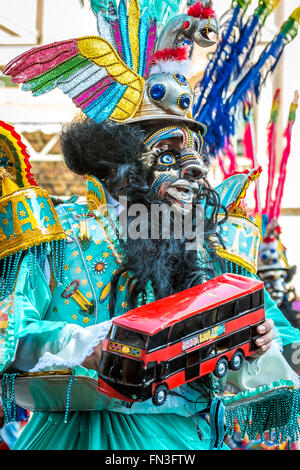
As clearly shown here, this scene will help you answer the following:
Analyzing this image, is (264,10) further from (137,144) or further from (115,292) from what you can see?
(115,292)

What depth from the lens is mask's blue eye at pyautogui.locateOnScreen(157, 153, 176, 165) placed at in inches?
83.4

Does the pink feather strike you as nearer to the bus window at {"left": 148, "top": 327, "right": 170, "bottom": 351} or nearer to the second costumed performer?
the second costumed performer

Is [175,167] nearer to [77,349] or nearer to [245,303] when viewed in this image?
[245,303]

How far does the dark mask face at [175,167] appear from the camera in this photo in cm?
209

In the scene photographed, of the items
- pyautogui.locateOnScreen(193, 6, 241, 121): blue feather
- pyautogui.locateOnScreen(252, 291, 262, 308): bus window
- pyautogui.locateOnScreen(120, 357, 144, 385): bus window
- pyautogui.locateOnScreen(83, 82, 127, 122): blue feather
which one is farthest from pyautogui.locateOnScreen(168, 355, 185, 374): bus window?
pyautogui.locateOnScreen(193, 6, 241, 121): blue feather

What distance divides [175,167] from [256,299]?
1.78 feet

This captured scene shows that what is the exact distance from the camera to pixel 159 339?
157cm

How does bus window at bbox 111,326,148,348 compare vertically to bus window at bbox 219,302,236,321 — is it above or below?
above

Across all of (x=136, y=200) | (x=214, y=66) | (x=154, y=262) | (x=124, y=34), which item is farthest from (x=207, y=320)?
(x=214, y=66)

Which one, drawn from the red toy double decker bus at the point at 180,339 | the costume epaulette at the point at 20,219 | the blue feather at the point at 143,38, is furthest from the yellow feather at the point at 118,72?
the red toy double decker bus at the point at 180,339

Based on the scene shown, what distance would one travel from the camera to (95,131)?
2.24 m
